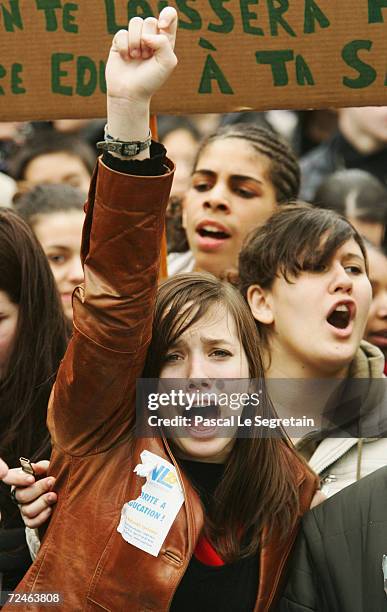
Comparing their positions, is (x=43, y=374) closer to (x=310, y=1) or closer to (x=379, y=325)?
(x=379, y=325)

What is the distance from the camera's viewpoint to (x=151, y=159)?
1609 millimetres

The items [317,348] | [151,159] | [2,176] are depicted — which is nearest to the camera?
[151,159]

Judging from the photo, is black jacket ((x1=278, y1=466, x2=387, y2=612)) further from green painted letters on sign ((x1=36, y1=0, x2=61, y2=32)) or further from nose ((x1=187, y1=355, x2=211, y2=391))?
green painted letters on sign ((x1=36, y1=0, x2=61, y2=32))

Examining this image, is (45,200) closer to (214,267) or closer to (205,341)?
(214,267)

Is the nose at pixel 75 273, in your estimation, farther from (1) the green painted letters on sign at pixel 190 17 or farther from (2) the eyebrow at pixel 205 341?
(1) the green painted letters on sign at pixel 190 17

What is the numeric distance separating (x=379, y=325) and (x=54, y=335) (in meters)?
0.74

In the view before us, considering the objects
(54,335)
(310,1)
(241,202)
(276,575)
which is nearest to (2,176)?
(54,335)

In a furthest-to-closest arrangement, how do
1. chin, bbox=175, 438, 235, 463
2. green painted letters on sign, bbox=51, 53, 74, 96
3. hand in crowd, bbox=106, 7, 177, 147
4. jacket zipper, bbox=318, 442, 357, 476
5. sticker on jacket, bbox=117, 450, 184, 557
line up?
green painted letters on sign, bbox=51, 53, 74, 96 → jacket zipper, bbox=318, 442, 357, 476 → chin, bbox=175, 438, 235, 463 → sticker on jacket, bbox=117, 450, 184, 557 → hand in crowd, bbox=106, 7, 177, 147

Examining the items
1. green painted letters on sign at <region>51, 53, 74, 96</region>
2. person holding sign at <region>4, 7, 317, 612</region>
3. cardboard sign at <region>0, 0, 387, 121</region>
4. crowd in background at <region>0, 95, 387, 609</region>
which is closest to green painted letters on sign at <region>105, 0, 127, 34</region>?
cardboard sign at <region>0, 0, 387, 121</region>

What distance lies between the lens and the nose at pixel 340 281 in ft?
6.63

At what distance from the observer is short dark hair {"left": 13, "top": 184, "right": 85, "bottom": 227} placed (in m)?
2.17

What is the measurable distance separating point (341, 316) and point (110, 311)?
0.60 m

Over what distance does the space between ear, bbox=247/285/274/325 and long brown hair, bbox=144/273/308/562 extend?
9cm

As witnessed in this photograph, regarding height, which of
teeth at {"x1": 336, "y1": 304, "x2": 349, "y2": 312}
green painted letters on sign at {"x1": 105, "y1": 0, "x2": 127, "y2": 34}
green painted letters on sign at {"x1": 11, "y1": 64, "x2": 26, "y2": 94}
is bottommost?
teeth at {"x1": 336, "y1": 304, "x2": 349, "y2": 312}
